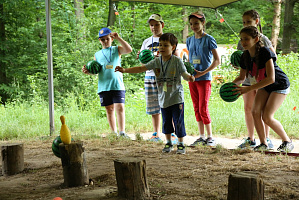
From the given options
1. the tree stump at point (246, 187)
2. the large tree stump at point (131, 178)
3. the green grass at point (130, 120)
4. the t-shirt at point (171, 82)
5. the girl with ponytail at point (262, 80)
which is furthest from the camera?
the green grass at point (130, 120)

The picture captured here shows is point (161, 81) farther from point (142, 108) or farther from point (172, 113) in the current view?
point (142, 108)

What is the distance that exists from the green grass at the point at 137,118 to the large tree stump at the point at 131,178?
370 centimetres

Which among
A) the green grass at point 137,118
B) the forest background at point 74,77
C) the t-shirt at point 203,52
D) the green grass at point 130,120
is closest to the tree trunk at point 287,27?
the forest background at point 74,77

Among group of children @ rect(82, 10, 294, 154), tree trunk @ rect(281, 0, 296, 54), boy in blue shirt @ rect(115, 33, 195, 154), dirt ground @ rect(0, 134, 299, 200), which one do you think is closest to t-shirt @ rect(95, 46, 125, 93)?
group of children @ rect(82, 10, 294, 154)

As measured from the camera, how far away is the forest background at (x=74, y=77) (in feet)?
24.5

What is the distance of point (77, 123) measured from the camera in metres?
7.89

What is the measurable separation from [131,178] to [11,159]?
1.92 m

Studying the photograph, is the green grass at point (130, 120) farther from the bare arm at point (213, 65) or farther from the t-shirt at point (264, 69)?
the t-shirt at point (264, 69)

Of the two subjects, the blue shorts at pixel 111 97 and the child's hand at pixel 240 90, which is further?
the blue shorts at pixel 111 97

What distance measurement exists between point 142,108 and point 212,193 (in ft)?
21.5

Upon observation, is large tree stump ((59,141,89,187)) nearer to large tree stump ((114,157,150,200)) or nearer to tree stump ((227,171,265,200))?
large tree stump ((114,157,150,200))

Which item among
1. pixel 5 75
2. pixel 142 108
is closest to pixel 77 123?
pixel 142 108

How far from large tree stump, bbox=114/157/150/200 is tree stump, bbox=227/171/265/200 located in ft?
2.53

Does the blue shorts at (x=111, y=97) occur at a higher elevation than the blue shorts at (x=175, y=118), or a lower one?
higher
